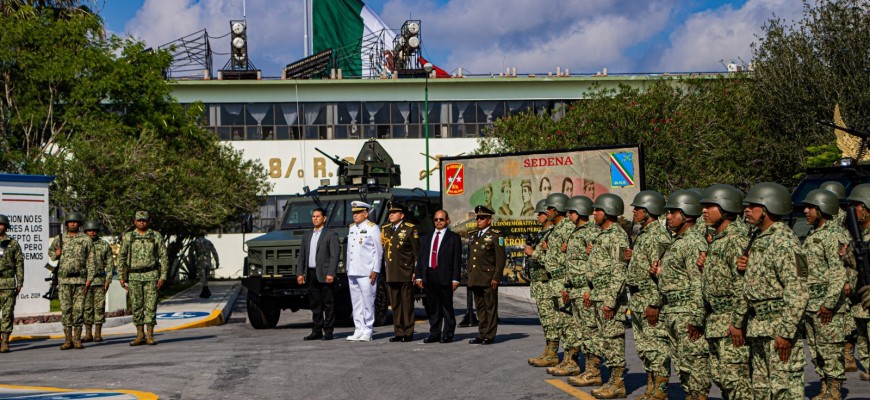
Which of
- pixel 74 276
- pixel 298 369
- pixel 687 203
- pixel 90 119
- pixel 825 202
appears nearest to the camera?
pixel 687 203

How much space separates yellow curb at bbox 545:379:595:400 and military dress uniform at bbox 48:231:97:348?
7.63m

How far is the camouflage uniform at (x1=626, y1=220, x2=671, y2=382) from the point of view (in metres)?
9.11

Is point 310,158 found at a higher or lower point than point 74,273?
higher

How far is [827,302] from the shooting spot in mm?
9391

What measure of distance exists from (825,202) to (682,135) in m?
30.2

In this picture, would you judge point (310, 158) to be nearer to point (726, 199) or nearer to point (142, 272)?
point (142, 272)

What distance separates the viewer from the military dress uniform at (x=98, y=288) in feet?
51.8

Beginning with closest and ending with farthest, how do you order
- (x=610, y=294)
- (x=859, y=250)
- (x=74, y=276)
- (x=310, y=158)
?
(x=610, y=294) < (x=859, y=250) < (x=74, y=276) < (x=310, y=158)

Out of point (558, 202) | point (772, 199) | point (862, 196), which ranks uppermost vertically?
point (558, 202)

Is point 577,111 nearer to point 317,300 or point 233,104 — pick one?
point 233,104

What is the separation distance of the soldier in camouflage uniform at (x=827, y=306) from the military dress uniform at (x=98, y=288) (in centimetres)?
1000

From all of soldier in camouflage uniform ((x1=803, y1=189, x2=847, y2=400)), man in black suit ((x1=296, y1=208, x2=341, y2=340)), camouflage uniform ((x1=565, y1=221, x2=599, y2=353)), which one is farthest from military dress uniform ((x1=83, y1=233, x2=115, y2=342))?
soldier in camouflage uniform ((x1=803, y1=189, x2=847, y2=400))

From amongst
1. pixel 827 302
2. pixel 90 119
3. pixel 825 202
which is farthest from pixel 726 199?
pixel 90 119

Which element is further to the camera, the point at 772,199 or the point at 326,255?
the point at 326,255
